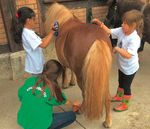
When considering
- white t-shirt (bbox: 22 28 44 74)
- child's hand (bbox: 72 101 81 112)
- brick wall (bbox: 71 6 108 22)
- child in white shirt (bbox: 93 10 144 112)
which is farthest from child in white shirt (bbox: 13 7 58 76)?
brick wall (bbox: 71 6 108 22)

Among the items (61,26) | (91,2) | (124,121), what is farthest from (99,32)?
(91,2)

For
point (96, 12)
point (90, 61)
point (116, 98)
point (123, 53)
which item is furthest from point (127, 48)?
point (96, 12)

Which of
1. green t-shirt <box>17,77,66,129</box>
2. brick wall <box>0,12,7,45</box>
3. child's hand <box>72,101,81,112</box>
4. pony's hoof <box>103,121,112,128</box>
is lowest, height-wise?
pony's hoof <box>103,121,112,128</box>

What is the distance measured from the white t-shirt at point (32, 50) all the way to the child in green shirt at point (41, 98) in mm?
490

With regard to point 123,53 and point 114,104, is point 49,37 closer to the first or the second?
point 123,53

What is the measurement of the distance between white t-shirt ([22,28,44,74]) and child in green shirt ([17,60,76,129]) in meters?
0.49

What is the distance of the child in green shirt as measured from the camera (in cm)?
275

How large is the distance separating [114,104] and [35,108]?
140cm

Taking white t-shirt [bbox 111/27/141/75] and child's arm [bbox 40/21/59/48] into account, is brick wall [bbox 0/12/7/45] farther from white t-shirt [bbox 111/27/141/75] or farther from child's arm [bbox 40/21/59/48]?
white t-shirt [bbox 111/27/141/75]

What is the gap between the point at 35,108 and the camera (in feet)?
9.13

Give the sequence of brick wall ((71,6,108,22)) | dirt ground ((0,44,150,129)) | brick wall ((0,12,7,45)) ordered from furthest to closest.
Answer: brick wall ((71,6,108,22)) → brick wall ((0,12,7,45)) → dirt ground ((0,44,150,129))

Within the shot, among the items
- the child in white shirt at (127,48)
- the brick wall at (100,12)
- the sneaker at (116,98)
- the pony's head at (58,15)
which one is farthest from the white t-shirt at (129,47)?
the brick wall at (100,12)

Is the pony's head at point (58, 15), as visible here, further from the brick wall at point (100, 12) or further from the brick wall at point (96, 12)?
the brick wall at point (100, 12)

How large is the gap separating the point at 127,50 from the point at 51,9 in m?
1.31
